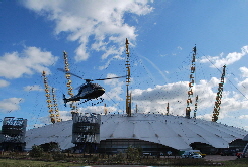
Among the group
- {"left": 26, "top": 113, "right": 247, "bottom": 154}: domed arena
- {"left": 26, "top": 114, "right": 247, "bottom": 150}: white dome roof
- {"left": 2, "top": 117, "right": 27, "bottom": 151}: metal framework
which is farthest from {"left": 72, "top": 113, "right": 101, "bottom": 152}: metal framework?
{"left": 2, "top": 117, "right": 27, "bottom": 151}: metal framework

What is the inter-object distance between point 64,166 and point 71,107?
93202 mm

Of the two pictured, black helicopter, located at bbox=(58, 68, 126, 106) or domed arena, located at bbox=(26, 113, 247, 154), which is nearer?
black helicopter, located at bbox=(58, 68, 126, 106)

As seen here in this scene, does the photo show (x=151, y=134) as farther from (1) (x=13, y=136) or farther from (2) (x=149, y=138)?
(1) (x=13, y=136)

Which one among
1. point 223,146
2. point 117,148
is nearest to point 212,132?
point 223,146

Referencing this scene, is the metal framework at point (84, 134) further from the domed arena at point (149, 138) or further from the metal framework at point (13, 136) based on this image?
the metal framework at point (13, 136)

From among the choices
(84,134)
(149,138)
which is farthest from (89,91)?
(149,138)

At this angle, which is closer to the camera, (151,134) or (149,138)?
(149,138)

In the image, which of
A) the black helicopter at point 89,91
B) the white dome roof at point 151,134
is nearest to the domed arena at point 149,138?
the white dome roof at point 151,134

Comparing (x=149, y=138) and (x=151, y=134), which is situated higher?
(x=151, y=134)

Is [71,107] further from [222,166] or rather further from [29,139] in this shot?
[222,166]

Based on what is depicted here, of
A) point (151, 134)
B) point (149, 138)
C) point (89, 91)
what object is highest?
point (89, 91)

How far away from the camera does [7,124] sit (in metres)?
69.6

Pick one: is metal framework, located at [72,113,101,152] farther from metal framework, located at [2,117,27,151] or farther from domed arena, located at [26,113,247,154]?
metal framework, located at [2,117,27,151]

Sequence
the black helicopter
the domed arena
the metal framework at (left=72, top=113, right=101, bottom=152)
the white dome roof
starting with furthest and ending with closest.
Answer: the white dome roof → the domed arena → the metal framework at (left=72, top=113, right=101, bottom=152) → the black helicopter
